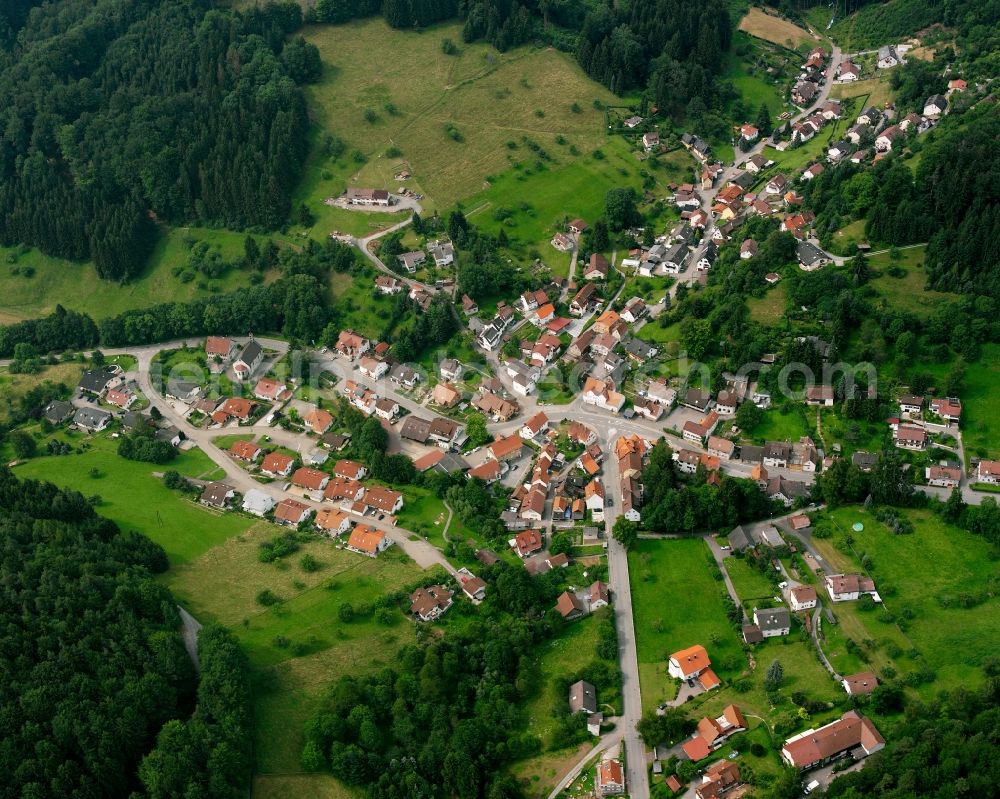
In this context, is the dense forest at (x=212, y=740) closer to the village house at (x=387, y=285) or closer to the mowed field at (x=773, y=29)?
the village house at (x=387, y=285)

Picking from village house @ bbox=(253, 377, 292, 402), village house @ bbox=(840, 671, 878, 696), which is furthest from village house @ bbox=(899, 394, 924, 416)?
village house @ bbox=(253, 377, 292, 402)

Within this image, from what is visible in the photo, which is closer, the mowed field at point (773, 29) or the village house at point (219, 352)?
the village house at point (219, 352)

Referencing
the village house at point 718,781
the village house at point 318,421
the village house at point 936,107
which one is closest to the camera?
the village house at point 718,781

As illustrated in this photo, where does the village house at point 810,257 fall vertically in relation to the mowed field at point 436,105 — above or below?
above

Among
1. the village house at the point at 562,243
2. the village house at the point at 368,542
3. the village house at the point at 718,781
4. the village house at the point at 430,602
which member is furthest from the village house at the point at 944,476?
the village house at the point at 562,243

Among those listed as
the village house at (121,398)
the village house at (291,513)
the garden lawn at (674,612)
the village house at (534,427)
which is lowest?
the village house at (121,398)

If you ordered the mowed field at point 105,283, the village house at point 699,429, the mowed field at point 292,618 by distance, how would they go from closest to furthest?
the mowed field at point 292,618, the village house at point 699,429, the mowed field at point 105,283

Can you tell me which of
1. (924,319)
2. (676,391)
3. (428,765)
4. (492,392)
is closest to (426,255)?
(492,392)
